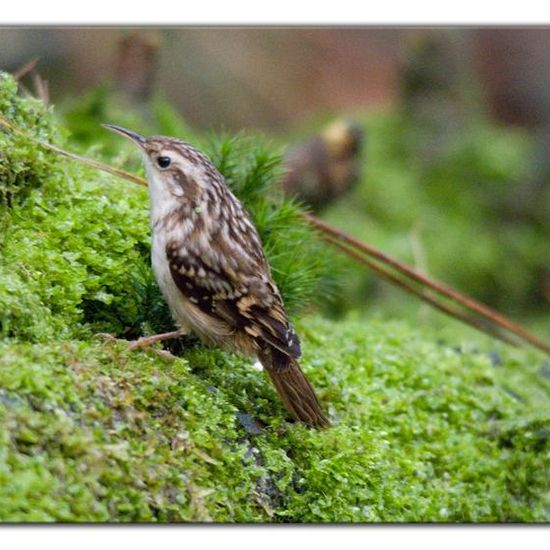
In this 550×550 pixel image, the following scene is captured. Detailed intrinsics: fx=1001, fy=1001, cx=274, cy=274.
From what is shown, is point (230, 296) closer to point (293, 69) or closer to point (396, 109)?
point (396, 109)

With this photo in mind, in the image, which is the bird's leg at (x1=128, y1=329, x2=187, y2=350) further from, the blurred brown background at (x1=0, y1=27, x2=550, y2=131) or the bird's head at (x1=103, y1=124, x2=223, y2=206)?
the blurred brown background at (x1=0, y1=27, x2=550, y2=131)

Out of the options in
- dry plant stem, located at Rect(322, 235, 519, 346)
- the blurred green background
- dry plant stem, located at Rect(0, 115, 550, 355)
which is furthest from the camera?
the blurred green background

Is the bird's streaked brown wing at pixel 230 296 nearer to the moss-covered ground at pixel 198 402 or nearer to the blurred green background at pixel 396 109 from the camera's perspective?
the moss-covered ground at pixel 198 402

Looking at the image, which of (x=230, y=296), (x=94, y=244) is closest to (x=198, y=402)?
(x=230, y=296)

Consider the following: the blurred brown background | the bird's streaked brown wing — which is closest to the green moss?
the bird's streaked brown wing

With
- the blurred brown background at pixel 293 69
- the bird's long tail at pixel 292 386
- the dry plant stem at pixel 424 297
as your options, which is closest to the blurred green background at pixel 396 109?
the blurred brown background at pixel 293 69

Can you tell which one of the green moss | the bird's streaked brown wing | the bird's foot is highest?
the bird's streaked brown wing

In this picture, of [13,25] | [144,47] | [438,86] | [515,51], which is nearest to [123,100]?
[144,47]
